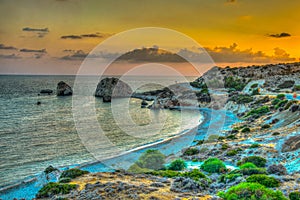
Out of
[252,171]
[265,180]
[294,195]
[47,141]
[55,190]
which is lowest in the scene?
[47,141]

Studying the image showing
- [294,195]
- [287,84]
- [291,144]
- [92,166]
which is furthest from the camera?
[287,84]

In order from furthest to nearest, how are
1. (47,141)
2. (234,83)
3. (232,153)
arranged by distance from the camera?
(234,83) → (47,141) → (232,153)

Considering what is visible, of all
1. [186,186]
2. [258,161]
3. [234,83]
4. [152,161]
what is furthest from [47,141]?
[234,83]

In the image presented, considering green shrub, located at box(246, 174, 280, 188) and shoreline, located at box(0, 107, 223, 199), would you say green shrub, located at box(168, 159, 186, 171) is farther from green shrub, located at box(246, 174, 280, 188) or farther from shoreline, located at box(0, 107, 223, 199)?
shoreline, located at box(0, 107, 223, 199)

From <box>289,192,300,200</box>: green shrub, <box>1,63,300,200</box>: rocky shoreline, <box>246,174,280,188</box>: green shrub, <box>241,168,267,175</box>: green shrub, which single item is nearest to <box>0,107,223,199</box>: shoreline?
<box>1,63,300,200</box>: rocky shoreline

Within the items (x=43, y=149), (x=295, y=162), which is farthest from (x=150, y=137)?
(x=295, y=162)

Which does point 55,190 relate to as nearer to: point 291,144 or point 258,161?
A: point 258,161

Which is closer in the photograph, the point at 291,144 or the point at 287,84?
the point at 291,144

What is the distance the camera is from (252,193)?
1382 centimetres

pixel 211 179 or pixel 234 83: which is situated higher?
pixel 234 83

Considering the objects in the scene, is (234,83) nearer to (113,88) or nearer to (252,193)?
(113,88)

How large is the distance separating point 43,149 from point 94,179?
24776 mm

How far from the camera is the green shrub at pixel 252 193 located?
13430 millimetres

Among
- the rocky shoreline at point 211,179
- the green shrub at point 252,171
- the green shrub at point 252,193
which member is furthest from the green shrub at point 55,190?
the green shrub at point 252,171
